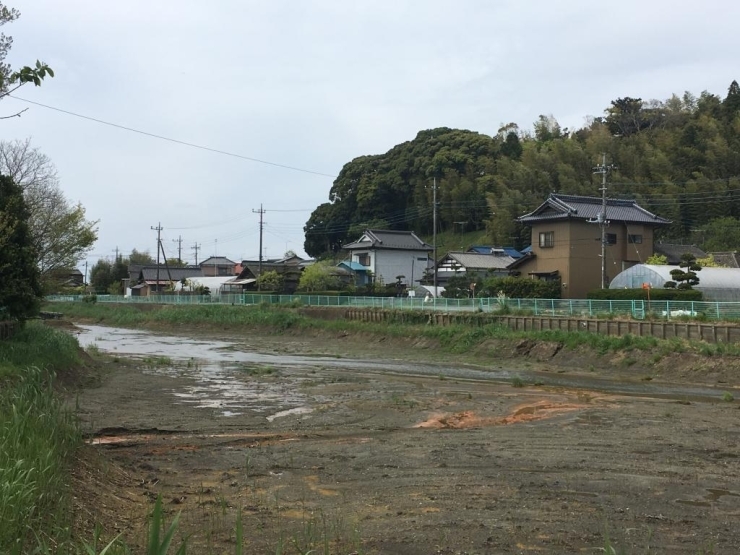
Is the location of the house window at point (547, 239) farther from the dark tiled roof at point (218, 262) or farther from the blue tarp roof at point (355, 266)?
the dark tiled roof at point (218, 262)

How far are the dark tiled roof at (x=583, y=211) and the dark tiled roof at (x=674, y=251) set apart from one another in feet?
9.92

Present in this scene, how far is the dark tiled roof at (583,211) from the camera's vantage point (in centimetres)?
4547

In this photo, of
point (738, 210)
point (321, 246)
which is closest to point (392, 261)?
point (321, 246)

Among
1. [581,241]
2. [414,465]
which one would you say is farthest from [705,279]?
[414,465]

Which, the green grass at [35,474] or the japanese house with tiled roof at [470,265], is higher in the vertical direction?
the japanese house with tiled roof at [470,265]

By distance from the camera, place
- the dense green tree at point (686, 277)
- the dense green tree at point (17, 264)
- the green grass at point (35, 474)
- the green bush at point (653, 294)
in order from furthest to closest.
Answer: the dense green tree at point (686, 277), the green bush at point (653, 294), the dense green tree at point (17, 264), the green grass at point (35, 474)

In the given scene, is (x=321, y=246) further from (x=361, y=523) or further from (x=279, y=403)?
(x=361, y=523)

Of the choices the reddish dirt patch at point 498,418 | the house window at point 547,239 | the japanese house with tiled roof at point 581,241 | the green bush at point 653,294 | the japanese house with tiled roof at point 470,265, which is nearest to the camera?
the reddish dirt patch at point 498,418

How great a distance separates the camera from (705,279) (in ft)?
117

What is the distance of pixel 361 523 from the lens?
21.7 feet

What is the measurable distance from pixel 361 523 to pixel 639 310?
2456cm

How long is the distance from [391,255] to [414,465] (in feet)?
192

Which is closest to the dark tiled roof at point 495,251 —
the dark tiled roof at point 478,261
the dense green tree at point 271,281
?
the dark tiled roof at point 478,261

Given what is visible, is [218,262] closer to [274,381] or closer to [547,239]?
[547,239]
